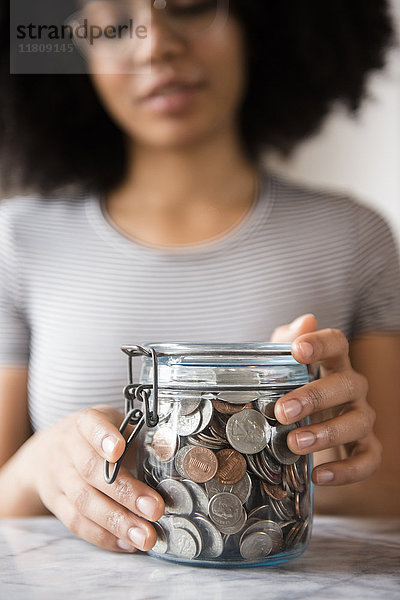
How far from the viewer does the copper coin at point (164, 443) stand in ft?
1.24

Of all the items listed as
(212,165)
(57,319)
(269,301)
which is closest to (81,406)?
(57,319)

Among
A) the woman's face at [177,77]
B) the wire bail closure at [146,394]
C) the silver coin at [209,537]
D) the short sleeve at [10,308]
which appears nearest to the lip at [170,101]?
the woman's face at [177,77]

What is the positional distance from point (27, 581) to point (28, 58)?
0.71 m

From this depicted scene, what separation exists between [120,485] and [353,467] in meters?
0.18

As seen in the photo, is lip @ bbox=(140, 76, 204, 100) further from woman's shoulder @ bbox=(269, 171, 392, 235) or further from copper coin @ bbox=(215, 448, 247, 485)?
copper coin @ bbox=(215, 448, 247, 485)

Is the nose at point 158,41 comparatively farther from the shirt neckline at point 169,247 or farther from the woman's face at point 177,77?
the shirt neckline at point 169,247

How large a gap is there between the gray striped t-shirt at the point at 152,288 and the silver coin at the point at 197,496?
41cm

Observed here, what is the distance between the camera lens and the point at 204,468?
1.20 feet

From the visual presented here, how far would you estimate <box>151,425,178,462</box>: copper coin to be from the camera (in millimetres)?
379

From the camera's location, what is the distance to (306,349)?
1.32ft

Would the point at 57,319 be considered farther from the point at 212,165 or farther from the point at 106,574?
the point at 106,574

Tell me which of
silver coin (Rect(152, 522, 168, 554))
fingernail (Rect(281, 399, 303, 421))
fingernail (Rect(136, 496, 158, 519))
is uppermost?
fingernail (Rect(281, 399, 303, 421))

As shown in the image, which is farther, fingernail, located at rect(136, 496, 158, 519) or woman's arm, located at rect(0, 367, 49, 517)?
woman's arm, located at rect(0, 367, 49, 517)

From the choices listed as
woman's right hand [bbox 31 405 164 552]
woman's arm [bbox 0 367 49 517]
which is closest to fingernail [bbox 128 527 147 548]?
woman's right hand [bbox 31 405 164 552]
